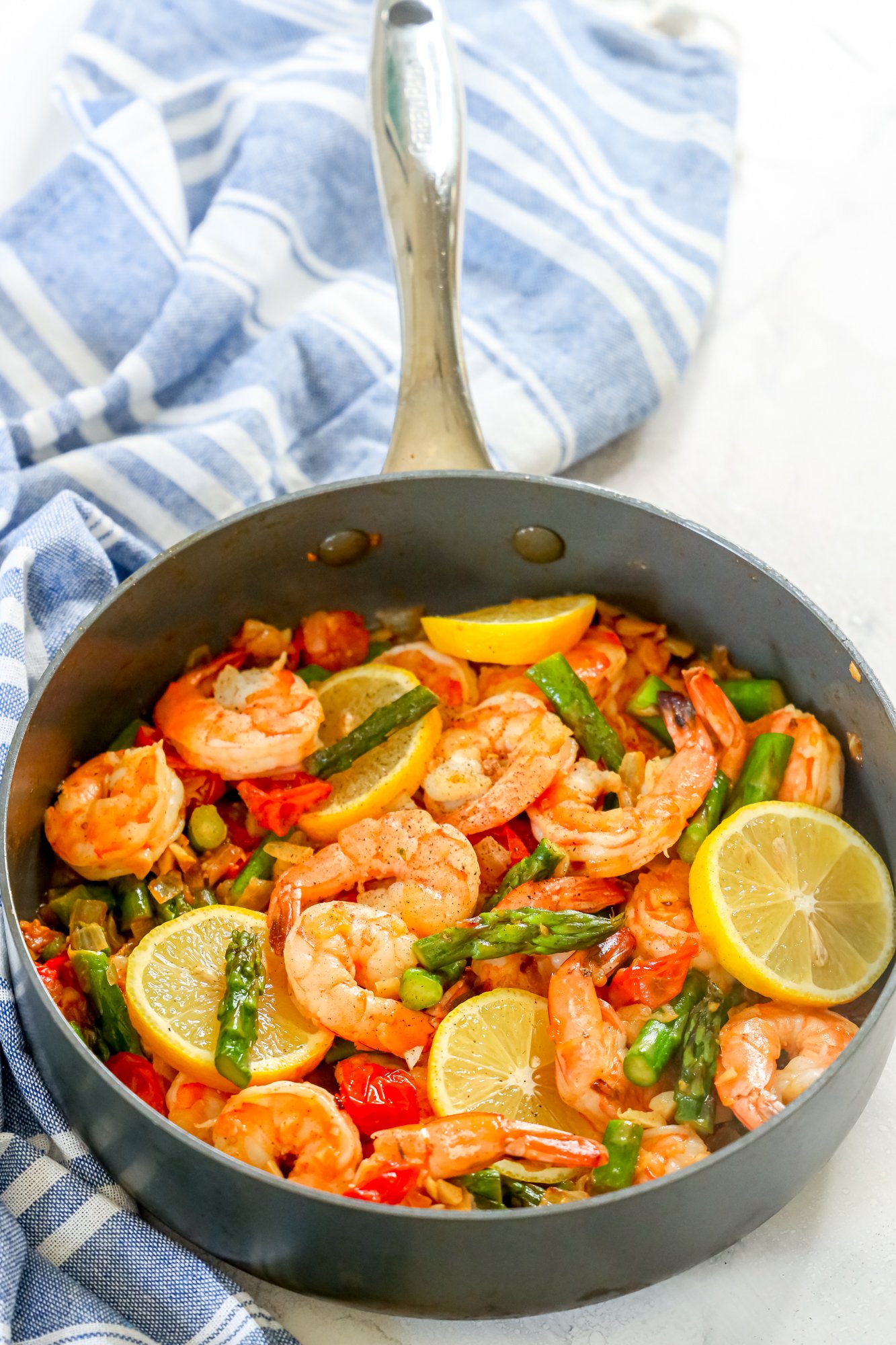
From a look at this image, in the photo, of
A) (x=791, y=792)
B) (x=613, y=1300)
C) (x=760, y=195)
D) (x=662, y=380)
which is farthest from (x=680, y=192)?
(x=613, y=1300)

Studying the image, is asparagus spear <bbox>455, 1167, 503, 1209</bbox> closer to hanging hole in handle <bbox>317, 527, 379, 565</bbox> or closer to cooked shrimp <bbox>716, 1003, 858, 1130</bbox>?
cooked shrimp <bbox>716, 1003, 858, 1130</bbox>

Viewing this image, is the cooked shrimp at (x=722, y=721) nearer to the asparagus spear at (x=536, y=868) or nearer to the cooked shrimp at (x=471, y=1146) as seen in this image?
the asparagus spear at (x=536, y=868)

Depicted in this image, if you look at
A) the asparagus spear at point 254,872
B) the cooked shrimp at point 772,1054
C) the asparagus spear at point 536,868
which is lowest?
the asparagus spear at point 254,872

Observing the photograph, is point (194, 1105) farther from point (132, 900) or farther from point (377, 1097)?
point (132, 900)

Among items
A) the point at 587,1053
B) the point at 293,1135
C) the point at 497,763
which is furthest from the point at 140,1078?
the point at 497,763

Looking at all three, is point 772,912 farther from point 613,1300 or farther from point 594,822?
point 613,1300


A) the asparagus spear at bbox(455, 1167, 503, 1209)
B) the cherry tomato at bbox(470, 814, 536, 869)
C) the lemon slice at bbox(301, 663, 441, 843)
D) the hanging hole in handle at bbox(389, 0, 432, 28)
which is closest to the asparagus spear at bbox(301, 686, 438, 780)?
the lemon slice at bbox(301, 663, 441, 843)

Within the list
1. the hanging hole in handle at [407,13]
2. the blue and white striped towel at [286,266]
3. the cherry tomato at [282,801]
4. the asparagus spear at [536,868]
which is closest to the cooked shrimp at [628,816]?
the asparagus spear at [536,868]
